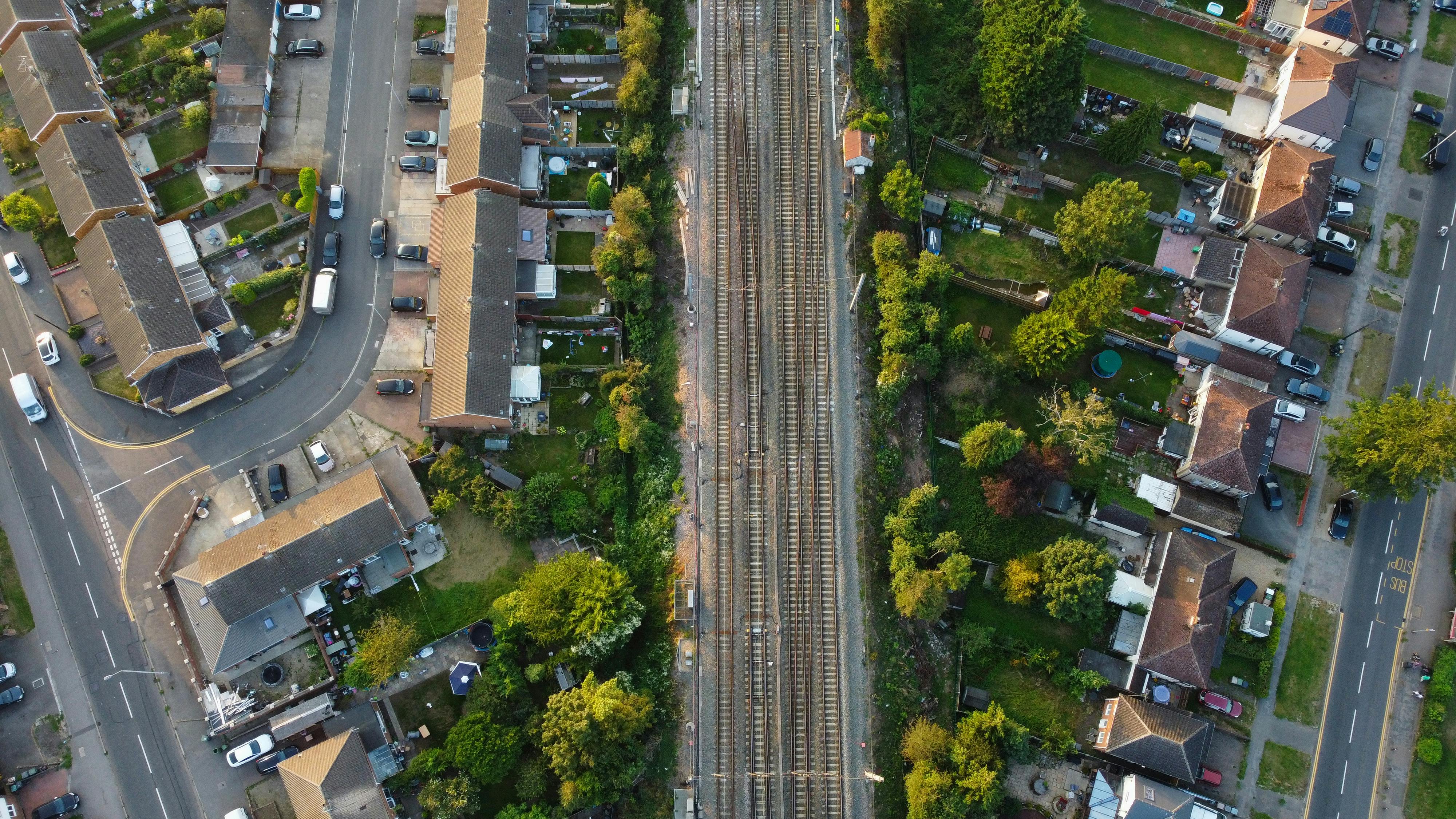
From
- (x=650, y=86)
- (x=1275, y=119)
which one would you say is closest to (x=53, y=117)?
(x=650, y=86)

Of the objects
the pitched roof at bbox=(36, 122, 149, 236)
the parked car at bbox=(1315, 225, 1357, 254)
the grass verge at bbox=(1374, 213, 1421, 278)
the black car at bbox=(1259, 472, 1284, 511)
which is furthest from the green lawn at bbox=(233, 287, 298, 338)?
the grass verge at bbox=(1374, 213, 1421, 278)

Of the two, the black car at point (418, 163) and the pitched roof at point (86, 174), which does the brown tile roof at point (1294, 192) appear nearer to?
the black car at point (418, 163)

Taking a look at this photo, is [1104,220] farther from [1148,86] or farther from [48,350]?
[48,350]

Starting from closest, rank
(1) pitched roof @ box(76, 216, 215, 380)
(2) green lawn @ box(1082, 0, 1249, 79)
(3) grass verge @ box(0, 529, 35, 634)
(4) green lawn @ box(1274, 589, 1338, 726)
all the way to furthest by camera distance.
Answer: (3) grass verge @ box(0, 529, 35, 634) → (4) green lawn @ box(1274, 589, 1338, 726) → (1) pitched roof @ box(76, 216, 215, 380) → (2) green lawn @ box(1082, 0, 1249, 79)

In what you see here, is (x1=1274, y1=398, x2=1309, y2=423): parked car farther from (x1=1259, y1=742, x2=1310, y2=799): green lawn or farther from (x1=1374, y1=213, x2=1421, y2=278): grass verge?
(x1=1259, y1=742, x2=1310, y2=799): green lawn

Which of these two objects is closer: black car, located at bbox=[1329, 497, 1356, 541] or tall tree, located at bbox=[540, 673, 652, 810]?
tall tree, located at bbox=[540, 673, 652, 810]

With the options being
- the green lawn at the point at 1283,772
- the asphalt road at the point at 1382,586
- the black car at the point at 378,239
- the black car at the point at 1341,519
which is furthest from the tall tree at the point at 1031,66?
the black car at the point at 378,239

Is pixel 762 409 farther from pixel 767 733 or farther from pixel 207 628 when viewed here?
pixel 207 628
